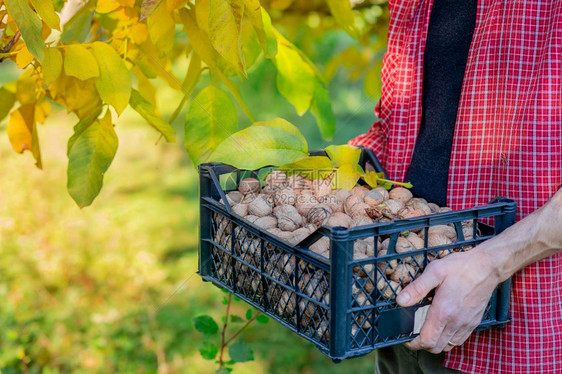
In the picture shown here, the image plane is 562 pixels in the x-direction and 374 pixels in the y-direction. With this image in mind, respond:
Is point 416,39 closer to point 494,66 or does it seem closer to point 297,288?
point 494,66

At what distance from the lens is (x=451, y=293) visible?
0.92 m

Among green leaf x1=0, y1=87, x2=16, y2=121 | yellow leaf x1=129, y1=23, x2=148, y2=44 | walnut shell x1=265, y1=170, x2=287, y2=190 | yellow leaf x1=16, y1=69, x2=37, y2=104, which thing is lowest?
walnut shell x1=265, y1=170, x2=287, y2=190

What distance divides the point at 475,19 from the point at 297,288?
582mm

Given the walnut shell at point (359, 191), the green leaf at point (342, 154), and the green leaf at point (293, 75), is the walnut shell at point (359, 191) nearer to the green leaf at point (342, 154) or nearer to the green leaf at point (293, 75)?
the green leaf at point (342, 154)

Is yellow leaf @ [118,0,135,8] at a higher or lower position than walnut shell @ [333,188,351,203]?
higher

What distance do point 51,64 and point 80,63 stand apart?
0.15 feet

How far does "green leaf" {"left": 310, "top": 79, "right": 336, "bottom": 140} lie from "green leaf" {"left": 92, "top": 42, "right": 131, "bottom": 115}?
47cm

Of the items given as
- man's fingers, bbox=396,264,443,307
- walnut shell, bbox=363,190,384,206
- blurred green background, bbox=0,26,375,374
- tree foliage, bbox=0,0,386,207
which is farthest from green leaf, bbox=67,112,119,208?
blurred green background, bbox=0,26,375,374

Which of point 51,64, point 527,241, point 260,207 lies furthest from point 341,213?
point 51,64

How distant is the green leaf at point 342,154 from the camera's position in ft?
3.83

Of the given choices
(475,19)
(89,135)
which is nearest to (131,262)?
(89,135)

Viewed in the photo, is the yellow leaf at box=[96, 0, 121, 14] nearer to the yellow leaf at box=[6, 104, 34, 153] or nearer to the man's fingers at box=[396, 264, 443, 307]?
the yellow leaf at box=[6, 104, 34, 153]

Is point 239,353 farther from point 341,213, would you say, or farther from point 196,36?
point 196,36

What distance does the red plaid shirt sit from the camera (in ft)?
3.45
